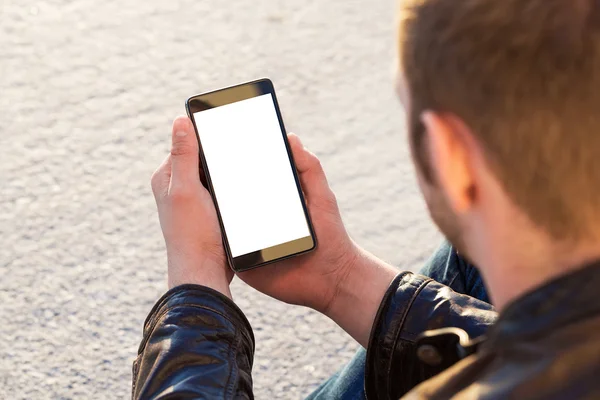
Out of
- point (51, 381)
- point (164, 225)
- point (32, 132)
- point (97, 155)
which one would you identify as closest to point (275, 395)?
point (51, 381)

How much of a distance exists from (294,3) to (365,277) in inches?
51.3

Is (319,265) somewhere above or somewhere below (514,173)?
below

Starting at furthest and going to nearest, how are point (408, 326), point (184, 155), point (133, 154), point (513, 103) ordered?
point (133, 154)
point (184, 155)
point (408, 326)
point (513, 103)

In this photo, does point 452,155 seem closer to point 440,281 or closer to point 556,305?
point 556,305

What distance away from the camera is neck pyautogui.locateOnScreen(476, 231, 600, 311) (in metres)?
0.72

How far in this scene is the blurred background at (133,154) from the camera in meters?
1.67

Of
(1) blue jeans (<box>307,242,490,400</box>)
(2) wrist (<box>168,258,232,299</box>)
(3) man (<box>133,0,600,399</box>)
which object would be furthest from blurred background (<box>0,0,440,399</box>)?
(3) man (<box>133,0,600,399</box>)

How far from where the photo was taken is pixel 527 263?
747 millimetres

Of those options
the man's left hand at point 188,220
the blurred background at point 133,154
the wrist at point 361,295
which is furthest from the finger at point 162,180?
the blurred background at point 133,154

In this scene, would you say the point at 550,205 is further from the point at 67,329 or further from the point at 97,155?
the point at 97,155

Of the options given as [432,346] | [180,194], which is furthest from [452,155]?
[180,194]

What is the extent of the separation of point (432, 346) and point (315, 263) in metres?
0.34

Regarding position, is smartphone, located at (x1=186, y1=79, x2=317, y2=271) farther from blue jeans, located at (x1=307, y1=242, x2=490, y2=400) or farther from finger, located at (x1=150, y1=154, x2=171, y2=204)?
blue jeans, located at (x1=307, y1=242, x2=490, y2=400)

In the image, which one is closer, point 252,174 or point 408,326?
point 408,326
